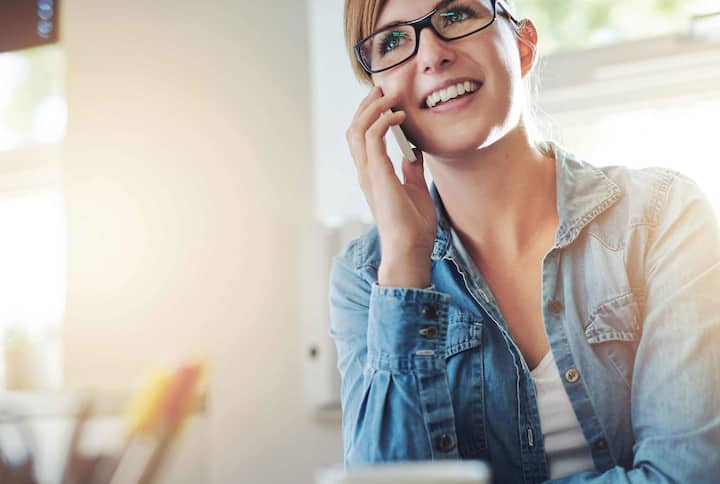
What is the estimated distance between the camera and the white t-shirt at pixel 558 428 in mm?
851

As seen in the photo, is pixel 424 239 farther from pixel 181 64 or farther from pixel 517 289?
pixel 181 64

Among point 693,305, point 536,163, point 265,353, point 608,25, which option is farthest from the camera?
point 265,353

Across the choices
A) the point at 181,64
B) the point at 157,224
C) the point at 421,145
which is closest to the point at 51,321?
the point at 157,224

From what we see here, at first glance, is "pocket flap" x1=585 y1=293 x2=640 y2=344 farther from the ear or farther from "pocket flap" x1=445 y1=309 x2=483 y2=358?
the ear

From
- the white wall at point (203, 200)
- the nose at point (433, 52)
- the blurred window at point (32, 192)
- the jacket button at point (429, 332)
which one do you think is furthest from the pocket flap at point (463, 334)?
the blurred window at point (32, 192)

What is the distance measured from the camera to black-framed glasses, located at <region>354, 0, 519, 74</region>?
35.7 inches

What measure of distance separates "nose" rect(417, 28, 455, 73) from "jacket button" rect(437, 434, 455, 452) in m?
0.45

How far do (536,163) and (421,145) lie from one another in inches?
6.8

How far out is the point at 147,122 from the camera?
1615 mm

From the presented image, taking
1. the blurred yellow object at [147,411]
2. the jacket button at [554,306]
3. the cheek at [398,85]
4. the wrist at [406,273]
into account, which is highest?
the cheek at [398,85]

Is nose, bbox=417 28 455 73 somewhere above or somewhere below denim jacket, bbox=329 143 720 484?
above

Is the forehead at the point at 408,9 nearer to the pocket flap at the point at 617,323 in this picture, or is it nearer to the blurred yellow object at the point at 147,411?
the pocket flap at the point at 617,323

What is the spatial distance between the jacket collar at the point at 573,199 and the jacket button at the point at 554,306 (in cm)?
7

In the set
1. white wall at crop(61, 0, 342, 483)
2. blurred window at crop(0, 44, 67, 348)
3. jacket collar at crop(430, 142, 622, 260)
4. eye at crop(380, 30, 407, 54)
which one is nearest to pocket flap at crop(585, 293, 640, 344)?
jacket collar at crop(430, 142, 622, 260)
